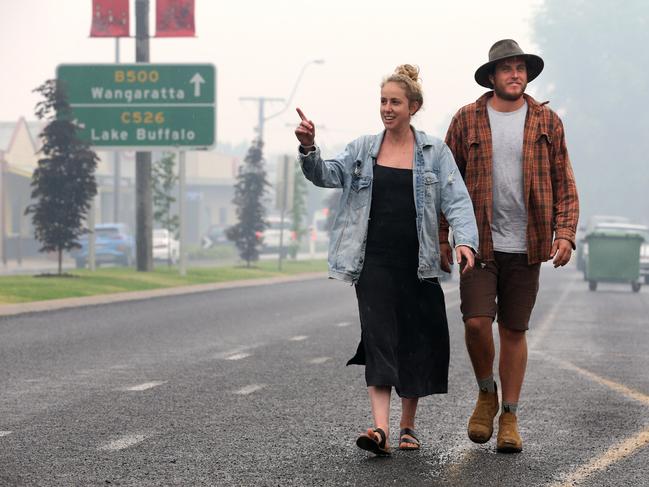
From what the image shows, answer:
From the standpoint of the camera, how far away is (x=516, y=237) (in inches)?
265

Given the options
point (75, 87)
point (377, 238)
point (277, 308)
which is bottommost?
point (277, 308)

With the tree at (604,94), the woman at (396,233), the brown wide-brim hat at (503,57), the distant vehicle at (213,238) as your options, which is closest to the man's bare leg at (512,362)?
the woman at (396,233)

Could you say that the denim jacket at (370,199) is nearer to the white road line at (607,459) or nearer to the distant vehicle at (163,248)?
the white road line at (607,459)

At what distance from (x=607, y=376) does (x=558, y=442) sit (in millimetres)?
3823

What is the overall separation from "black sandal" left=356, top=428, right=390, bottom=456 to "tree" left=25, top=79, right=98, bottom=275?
21618 millimetres

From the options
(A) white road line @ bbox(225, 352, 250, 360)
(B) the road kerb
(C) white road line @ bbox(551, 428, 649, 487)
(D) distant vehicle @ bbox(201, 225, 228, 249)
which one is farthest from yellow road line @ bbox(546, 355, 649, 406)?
(D) distant vehicle @ bbox(201, 225, 228, 249)

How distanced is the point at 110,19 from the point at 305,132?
25.3 meters

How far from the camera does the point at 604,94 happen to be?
79.6 metres

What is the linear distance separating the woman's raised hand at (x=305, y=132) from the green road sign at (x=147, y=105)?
932 inches

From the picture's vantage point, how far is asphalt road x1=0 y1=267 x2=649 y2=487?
19.7ft

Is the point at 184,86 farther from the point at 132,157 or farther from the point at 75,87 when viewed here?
the point at 132,157

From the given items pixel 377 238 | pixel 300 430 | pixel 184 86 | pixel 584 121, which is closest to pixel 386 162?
pixel 377 238

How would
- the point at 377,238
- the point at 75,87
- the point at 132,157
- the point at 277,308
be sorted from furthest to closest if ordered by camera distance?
the point at 132,157 < the point at 75,87 < the point at 277,308 < the point at 377,238

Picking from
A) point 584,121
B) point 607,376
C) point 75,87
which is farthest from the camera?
point 584,121
